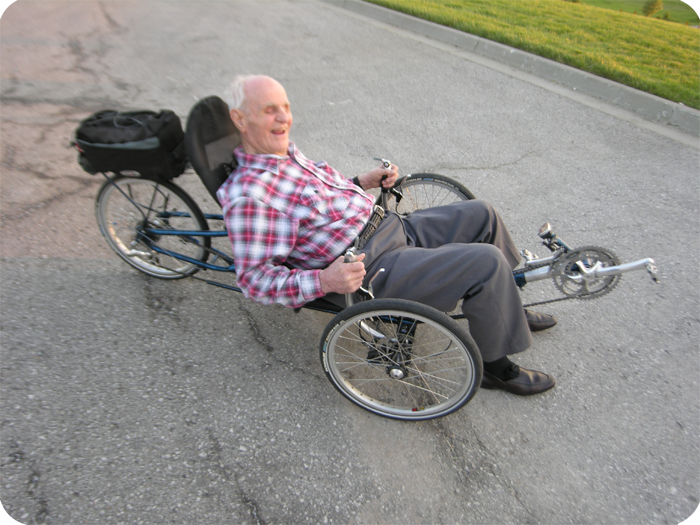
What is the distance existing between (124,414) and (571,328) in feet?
8.37

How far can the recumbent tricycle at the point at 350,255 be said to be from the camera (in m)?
1.94

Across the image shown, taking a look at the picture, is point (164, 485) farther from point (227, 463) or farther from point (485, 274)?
point (485, 274)

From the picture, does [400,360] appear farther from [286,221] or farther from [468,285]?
[286,221]

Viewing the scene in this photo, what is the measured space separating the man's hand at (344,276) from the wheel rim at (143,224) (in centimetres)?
107

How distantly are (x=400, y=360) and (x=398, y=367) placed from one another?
0.04m

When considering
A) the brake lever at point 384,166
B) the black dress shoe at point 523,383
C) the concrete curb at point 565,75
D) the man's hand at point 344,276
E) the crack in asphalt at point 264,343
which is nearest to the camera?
the man's hand at point 344,276

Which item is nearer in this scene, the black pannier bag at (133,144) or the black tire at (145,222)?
the black pannier bag at (133,144)

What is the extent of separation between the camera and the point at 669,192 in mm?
3816

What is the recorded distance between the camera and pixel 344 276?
1797 millimetres

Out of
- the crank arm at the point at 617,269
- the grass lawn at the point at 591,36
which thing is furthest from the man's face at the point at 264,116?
the grass lawn at the point at 591,36

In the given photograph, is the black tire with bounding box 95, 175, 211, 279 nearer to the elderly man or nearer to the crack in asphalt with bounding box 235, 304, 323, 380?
the crack in asphalt with bounding box 235, 304, 323, 380

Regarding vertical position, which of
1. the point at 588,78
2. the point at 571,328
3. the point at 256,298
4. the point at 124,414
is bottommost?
the point at 124,414

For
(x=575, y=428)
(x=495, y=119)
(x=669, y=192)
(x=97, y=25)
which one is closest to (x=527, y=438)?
(x=575, y=428)

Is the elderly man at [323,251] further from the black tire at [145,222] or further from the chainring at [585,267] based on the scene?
the black tire at [145,222]
